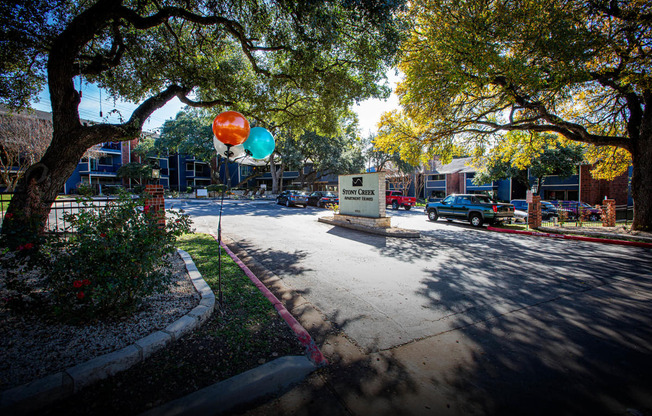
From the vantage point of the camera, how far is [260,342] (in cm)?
296

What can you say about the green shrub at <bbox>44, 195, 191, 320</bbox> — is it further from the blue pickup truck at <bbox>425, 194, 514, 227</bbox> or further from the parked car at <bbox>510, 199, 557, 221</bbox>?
the parked car at <bbox>510, 199, 557, 221</bbox>

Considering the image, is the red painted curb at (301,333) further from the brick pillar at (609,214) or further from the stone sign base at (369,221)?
the brick pillar at (609,214)

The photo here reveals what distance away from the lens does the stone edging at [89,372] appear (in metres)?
2.00

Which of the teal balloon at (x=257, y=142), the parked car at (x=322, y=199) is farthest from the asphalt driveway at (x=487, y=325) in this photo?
the parked car at (x=322, y=199)

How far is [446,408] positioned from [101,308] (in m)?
3.77

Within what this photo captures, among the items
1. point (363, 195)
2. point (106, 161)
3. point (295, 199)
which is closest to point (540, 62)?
point (363, 195)

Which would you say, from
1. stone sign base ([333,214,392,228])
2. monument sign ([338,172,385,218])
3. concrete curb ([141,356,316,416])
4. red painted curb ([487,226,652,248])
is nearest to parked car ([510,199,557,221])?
red painted curb ([487,226,652,248])

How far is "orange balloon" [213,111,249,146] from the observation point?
461cm

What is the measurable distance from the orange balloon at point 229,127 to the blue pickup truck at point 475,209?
504 inches

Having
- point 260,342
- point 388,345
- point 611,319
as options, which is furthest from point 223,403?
point 611,319

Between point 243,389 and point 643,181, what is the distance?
16231mm

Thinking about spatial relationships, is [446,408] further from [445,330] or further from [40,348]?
[40,348]

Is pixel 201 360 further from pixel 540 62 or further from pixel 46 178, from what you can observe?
pixel 540 62

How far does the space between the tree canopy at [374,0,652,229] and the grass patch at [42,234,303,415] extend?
399 inches
